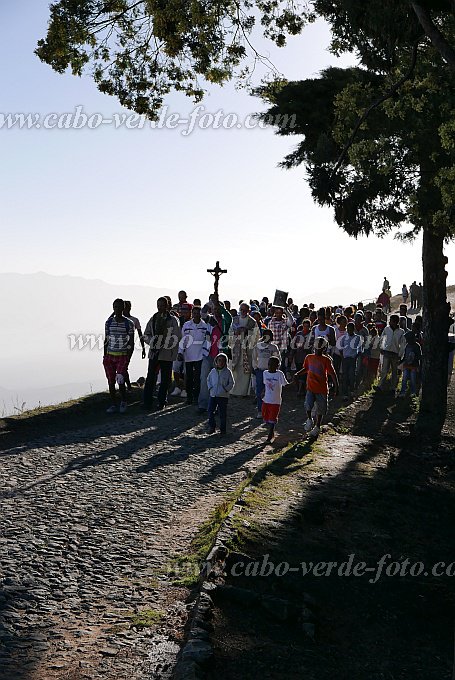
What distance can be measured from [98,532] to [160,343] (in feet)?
25.0

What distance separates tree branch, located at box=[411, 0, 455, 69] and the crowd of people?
18.4 feet

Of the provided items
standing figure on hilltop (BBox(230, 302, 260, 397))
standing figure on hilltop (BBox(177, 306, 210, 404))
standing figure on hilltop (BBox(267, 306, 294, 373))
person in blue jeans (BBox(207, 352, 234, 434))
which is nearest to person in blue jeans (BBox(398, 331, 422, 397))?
standing figure on hilltop (BBox(267, 306, 294, 373))

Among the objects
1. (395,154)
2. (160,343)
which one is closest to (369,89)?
Answer: (395,154)

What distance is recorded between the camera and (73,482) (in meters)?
8.70

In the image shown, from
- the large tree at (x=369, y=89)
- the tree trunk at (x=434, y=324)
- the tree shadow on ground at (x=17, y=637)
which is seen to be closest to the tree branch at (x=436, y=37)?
the large tree at (x=369, y=89)

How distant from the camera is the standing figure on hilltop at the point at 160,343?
1437 centimetres

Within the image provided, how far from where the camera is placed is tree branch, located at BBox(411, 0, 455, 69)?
21.6 feet

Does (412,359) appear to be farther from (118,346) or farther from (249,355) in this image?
(118,346)

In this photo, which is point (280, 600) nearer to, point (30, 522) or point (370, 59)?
point (30, 522)

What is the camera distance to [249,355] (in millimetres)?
15375

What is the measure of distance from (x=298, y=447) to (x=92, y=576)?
5.81 meters

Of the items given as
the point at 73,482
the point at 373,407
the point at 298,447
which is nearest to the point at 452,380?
the point at 373,407

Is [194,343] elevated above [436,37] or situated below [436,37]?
below

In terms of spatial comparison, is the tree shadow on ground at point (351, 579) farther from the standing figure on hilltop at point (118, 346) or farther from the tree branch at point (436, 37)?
the tree branch at point (436, 37)
